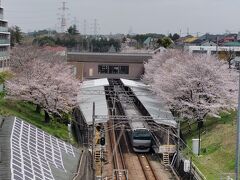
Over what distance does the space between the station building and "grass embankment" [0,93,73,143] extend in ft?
94.5

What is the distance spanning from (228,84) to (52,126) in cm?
1218

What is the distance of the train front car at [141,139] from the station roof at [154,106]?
3.55ft

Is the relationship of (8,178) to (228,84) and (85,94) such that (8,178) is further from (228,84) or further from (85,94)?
(85,94)

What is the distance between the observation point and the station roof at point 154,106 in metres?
27.8

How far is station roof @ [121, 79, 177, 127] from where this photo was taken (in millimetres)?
27750

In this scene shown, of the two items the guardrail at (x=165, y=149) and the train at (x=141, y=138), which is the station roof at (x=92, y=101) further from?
the guardrail at (x=165, y=149)

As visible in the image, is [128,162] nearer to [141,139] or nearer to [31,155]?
[141,139]

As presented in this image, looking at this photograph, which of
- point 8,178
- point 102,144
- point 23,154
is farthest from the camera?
point 102,144

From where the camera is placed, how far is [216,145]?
2639 cm

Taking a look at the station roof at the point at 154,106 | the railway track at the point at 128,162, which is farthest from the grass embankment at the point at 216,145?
the railway track at the point at 128,162

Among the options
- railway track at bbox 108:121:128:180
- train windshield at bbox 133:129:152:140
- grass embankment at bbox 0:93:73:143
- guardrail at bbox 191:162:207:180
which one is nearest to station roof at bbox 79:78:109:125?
grass embankment at bbox 0:93:73:143

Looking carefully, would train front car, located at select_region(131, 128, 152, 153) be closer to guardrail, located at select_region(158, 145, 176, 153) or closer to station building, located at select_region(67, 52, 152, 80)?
guardrail, located at select_region(158, 145, 176, 153)

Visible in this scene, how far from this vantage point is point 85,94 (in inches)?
1570

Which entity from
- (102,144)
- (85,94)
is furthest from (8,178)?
(85,94)
